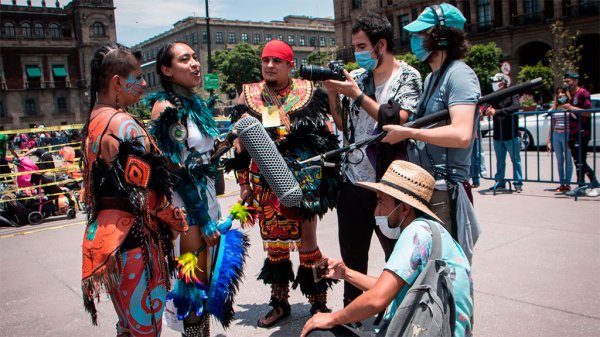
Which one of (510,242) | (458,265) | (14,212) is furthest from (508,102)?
(14,212)

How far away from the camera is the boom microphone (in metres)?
3.04

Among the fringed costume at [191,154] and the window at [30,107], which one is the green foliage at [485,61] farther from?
the window at [30,107]

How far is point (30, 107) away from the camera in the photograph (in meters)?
66.7

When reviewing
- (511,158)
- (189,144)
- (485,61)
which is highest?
(485,61)

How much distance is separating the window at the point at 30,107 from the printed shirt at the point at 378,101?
73.0 meters

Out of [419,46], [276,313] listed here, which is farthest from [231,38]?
[419,46]

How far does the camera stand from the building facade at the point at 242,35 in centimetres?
8444

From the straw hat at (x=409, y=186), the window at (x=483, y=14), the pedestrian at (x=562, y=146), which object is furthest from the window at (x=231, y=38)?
the straw hat at (x=409, y=186)

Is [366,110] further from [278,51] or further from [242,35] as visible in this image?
[242,35]

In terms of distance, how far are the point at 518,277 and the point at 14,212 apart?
862 centimetres

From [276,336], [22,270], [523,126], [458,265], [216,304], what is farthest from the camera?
[523,126]

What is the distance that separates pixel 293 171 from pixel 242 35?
89.4 m

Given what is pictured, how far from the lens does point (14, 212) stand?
30.0 ft

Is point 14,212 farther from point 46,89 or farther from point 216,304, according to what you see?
point 46,89
